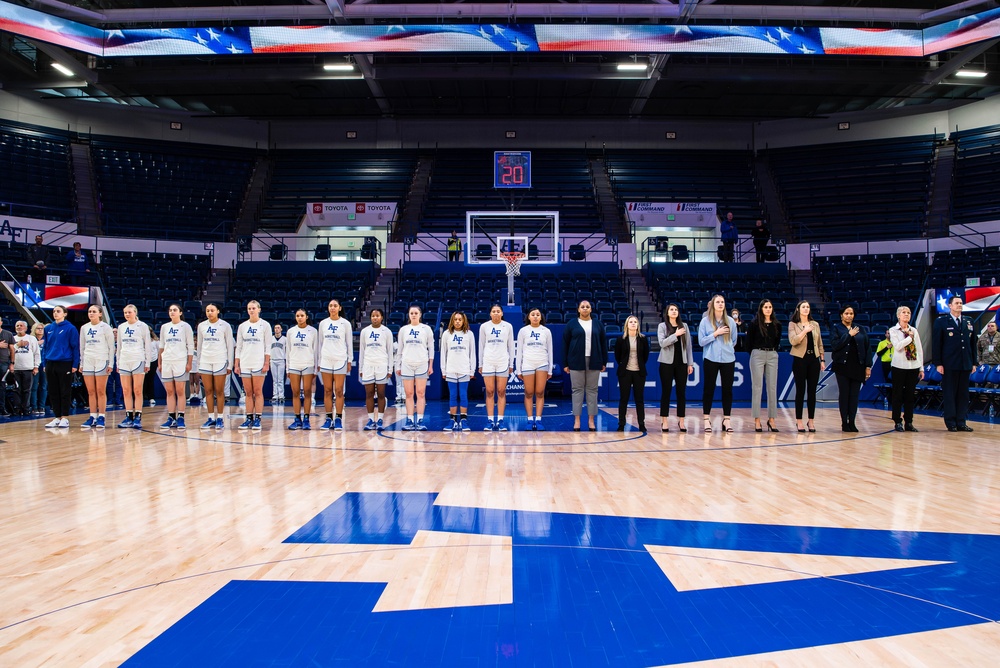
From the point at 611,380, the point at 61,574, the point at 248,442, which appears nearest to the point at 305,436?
the point at 248,442

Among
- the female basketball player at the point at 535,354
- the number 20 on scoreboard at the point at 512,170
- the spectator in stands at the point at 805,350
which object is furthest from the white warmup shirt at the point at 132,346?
the number 20 on scoreboard at the point at 512,170

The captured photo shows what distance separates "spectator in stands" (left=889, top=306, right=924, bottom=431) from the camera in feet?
27.8

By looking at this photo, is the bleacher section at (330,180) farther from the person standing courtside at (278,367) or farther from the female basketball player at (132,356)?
the female basketball player at (132,356)

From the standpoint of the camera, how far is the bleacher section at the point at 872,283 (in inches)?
653

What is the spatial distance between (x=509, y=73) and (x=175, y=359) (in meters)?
14.4

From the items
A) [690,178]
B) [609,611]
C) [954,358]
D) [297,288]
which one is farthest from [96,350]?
[690,178]

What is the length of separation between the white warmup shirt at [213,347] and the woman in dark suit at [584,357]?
4.39 metres

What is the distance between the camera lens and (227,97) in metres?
23.5

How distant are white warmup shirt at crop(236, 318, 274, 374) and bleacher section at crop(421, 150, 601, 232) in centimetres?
1323

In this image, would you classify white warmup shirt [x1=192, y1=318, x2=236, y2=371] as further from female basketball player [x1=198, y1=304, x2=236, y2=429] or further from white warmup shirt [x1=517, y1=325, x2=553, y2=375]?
white warmup shirt [x1=517, y1=325, x2=553, y2=375]

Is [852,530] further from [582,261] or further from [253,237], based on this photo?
[253,237]

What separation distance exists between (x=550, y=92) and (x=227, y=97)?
1117 centimetres

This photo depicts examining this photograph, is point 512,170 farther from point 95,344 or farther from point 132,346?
point 95,344

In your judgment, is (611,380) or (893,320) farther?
(893,320)
